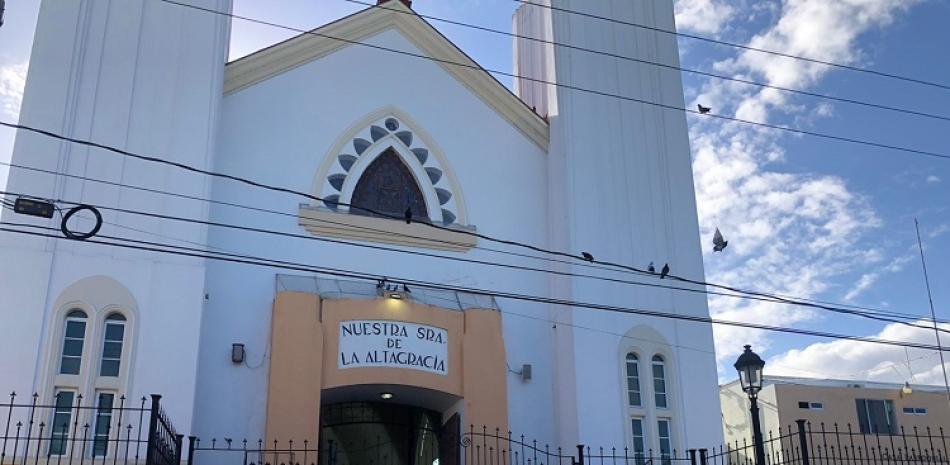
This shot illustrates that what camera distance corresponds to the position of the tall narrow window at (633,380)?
55.1 ft

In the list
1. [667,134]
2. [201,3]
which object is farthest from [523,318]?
[201,3]

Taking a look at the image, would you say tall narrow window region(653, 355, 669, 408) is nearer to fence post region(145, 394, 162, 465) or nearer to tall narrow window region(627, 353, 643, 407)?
tall narrow window region(627, 353, 643, 407)

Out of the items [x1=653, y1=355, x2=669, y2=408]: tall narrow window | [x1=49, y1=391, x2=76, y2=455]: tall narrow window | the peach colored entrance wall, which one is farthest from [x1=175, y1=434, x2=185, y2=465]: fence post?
[x1=653, y1=355, x2=669, y2=408]: tall narrow window

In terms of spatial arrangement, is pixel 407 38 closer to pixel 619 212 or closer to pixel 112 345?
pixel 619 212

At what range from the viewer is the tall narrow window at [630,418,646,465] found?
16.3 m

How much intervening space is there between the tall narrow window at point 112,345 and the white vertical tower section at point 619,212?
22.1 ft

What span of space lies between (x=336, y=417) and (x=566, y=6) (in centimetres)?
835

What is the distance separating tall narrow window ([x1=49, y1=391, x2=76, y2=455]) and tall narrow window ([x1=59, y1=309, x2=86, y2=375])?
33cm

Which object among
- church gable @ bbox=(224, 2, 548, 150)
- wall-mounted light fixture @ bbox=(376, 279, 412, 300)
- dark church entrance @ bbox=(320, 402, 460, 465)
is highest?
church gable @ bbox=(224, 2, 548, 150)

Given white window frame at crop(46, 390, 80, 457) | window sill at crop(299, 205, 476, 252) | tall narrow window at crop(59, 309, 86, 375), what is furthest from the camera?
window sill at crop(299, 205, 476, 252)

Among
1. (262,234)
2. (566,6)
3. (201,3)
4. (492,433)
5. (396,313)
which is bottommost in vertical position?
(492,433)

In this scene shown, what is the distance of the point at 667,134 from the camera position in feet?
61.9

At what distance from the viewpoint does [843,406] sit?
1137 inches

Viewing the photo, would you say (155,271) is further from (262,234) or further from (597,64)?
(597,64)
